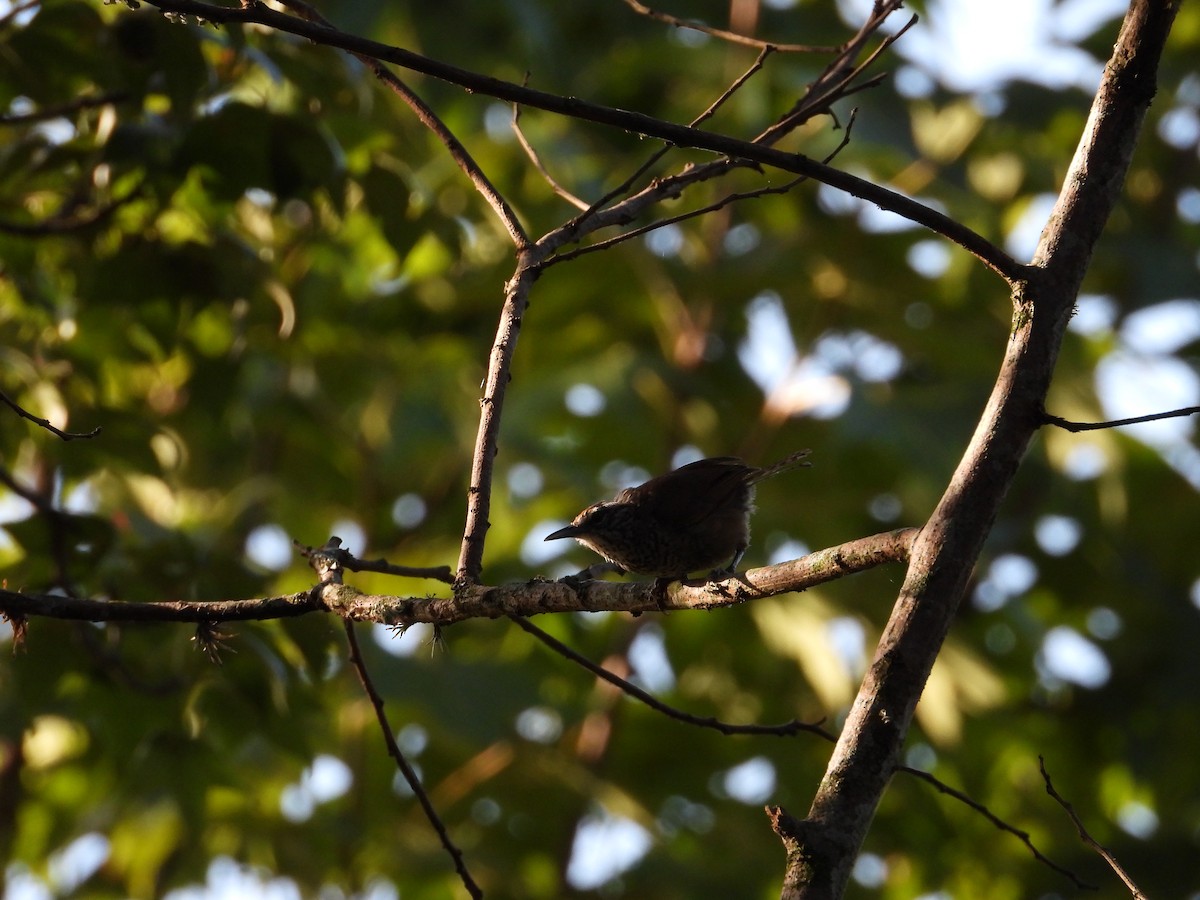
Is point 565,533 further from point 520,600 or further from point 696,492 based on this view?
point 520,600

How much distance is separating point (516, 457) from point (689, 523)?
93.3 inches

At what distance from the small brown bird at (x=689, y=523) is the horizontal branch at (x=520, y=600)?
5.04ft

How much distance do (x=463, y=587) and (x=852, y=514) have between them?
5.11 metres

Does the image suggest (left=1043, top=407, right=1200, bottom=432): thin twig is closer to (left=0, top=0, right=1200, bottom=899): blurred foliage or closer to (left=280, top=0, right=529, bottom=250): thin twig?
(left=280, top=0, right=529, bottom=250): thin twig

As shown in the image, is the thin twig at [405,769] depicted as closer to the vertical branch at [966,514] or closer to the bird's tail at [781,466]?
the vertical branch at [966,514]

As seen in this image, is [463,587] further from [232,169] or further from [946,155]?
[946,155]

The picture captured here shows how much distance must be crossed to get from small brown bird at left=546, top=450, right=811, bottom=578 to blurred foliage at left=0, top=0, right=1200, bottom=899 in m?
0.99

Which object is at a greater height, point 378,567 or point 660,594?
point 378,567

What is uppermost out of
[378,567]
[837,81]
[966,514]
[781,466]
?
[837,81]

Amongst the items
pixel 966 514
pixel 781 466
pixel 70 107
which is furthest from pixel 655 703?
pixel 70 107

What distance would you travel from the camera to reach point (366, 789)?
6.82 metres

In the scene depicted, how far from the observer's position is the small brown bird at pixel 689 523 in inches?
150

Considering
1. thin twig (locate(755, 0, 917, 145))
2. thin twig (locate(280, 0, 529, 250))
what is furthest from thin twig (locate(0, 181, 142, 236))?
thin twig (locate(755, 0, 917, 145))

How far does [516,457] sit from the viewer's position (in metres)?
6.08
